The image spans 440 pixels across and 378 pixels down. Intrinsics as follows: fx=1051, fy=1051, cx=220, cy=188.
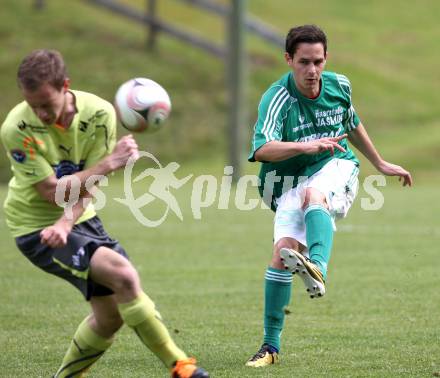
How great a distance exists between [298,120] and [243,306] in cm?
247

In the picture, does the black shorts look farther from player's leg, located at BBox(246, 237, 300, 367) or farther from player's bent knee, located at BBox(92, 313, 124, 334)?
player's leg, located at BBox(246, 237, 300, 367)

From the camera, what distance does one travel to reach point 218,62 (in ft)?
117

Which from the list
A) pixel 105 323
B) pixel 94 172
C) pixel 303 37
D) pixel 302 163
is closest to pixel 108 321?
pixel 105 323

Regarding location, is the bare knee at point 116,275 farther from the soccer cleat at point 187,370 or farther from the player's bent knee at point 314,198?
the player's bent knee at point 314,198

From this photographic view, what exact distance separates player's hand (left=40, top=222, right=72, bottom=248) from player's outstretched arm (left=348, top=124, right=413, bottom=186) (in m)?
2.50

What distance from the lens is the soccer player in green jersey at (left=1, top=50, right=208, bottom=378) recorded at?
514cm

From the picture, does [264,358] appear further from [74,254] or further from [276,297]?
[74,254]

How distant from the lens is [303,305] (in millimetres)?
8633

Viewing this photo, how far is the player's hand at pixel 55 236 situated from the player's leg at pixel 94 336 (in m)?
0.42

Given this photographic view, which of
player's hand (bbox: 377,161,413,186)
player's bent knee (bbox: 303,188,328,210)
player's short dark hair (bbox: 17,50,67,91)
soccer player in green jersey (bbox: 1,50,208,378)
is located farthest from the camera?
player's hand (bbox: 377,161,413,186)

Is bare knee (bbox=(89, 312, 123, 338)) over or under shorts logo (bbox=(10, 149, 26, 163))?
under

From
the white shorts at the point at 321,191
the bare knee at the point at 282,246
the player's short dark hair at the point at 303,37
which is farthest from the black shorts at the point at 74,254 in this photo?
the player's short dark hair at the point at 303,37

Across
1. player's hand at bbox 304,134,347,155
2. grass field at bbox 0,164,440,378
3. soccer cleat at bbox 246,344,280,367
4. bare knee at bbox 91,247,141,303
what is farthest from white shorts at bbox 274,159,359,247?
bare knee at bbox 91,247,141,303

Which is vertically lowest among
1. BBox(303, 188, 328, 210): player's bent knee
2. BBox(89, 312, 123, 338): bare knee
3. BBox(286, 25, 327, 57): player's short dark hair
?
BBox(89, 312, 123, 338): bare knee
